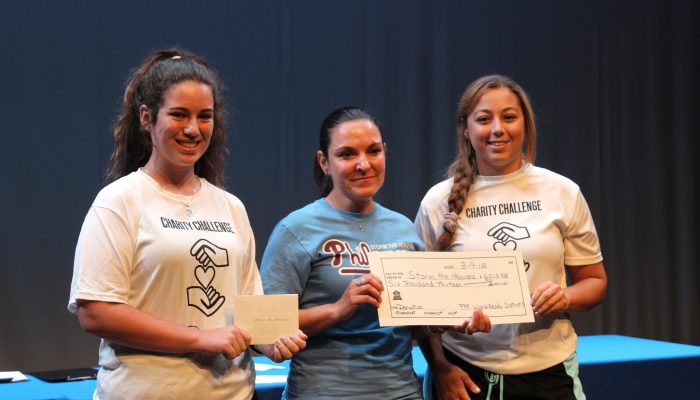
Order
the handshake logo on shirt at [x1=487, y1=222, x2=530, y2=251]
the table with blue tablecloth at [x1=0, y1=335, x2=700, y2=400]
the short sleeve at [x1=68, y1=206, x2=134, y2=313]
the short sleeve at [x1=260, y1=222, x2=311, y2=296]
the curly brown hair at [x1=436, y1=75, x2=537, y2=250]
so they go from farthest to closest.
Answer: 1. the table with blue tablecloth at [x1=0, y1=335, x2=700, y2=400]
2. the curly brown hair at [x1=436, y1=75, x2=537, y2=250]
3. the handshake logo on shirt at [x1=487, y1=222, x2=530, y2=251]
4. the short sleeve at [x1=260, y1=222, x2=311, y2=296]
5. the short sleeve at [x1=68, y1=206, x2=134, y2=313]

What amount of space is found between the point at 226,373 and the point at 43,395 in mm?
1042

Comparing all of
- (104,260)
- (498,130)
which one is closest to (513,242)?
(498,130)

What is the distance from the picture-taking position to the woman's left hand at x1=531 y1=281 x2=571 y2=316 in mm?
2357

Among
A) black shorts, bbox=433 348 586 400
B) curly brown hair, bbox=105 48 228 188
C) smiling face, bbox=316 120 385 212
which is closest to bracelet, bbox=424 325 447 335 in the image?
black shorts, bbox=433 348 586 400

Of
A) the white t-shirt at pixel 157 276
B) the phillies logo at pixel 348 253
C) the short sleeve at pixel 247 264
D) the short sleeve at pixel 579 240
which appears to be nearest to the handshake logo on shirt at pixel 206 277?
the white t-shirt at pixel 157 276

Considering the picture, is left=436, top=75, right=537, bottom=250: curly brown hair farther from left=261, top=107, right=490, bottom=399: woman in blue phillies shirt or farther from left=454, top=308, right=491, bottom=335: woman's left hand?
left=454, top=308, right=491, bottom=335: woman's left hand

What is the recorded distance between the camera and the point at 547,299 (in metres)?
2.36

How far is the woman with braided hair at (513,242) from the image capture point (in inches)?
96.6

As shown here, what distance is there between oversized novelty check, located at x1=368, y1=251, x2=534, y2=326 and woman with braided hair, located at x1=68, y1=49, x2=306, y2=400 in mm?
372

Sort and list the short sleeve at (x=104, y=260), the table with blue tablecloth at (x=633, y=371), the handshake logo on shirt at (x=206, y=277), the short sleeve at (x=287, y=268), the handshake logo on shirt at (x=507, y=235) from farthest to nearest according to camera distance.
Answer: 1. the table with blue tablecloth at (x=633, y=371)
2. the handshake logo on shirt at (x=507, y=235)
3. the short sleeve at (x=287, y=268)
4. the handshake logo on shirt at (x=206, y=277)
5. the short sleeve at (x=104, y=260)

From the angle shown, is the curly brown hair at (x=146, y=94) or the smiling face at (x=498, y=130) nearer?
the curly brown hair at (x=146, y=94)

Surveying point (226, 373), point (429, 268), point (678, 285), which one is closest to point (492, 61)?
point (678, 285)

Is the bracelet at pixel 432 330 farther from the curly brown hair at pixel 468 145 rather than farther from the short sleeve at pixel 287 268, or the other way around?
the short sleeve at pixel 287 268

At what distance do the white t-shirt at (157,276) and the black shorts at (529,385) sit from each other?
774mm
